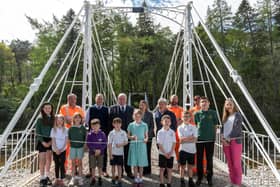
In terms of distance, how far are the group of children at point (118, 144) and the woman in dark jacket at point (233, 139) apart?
448 mm

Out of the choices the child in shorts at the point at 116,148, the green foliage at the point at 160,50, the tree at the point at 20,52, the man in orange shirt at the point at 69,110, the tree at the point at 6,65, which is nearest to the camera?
the child in shorts at the point at 116,148

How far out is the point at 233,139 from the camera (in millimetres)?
4883

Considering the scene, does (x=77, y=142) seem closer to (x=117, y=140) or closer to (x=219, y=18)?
(x=117, y=140)

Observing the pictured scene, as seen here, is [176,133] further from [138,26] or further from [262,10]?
[138,26]

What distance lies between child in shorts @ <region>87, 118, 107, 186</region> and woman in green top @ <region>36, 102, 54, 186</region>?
0.56m

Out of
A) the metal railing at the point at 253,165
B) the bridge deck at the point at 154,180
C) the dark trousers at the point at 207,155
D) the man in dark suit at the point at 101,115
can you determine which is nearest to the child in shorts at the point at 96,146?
the bridge deck at the point at 154,180

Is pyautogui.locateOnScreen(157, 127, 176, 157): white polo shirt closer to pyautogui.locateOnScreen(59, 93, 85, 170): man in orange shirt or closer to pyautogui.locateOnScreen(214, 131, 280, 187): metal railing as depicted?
pyautogui.locateOnScreen(214, 131, 280, 187): metal railing

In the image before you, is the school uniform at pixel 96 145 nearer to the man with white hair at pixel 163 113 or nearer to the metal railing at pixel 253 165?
the man with white hair at pixel 163 113

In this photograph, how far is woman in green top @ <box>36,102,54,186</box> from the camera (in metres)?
5.01

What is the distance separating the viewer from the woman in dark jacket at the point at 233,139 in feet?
16.0

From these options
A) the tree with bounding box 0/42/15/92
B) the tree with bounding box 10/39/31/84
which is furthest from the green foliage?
the tree with bounding box 10/39/31/84

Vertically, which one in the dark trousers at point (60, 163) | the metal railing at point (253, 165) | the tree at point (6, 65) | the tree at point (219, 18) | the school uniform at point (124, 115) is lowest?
the metal railing at point (253, 165)

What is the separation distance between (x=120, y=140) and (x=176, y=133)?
0.97 meters

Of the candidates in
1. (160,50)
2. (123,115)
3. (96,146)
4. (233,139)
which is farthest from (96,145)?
(160,50)
